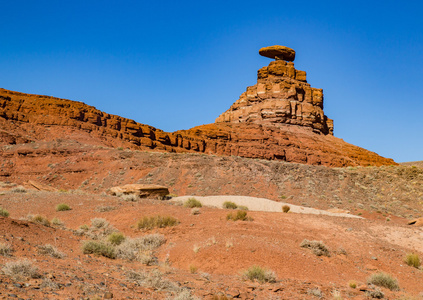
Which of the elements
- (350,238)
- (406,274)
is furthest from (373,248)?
(406,274)

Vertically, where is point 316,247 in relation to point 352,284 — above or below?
above

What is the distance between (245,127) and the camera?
62875 mm

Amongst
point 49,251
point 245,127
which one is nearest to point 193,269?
point 49,251

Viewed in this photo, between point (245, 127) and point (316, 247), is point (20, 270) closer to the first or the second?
point (316, 247)

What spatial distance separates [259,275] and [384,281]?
360 cm

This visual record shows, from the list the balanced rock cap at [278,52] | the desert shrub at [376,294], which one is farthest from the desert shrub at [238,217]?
the balanced rock cap at [278,52]

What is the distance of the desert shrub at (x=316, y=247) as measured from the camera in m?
11.0

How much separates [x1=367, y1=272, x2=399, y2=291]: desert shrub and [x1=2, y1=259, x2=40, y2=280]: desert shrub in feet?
27.3

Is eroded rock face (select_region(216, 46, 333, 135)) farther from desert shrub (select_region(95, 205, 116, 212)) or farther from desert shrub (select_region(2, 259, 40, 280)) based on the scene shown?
desert shrub (select_region(2, 259, 40, 280))

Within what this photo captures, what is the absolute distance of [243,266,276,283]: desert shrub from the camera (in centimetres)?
843

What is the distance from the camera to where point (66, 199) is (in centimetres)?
1764

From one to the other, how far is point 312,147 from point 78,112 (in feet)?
131

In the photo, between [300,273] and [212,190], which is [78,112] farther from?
[300,273]

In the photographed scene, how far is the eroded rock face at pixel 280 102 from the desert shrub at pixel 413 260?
5527cm
